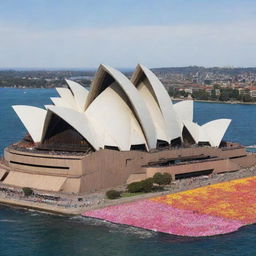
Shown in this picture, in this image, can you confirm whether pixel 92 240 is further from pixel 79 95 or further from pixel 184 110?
pixel 184 110

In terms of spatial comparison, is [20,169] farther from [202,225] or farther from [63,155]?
[202,225]

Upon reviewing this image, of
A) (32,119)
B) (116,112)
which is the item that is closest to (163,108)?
(116,112)

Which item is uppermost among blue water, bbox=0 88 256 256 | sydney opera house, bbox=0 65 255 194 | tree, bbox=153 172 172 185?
sydney opera house, bbox=0 65 255 194

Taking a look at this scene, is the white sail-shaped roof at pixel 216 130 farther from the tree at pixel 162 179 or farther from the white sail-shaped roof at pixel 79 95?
the white sail-shaped roof at pixel 79 95

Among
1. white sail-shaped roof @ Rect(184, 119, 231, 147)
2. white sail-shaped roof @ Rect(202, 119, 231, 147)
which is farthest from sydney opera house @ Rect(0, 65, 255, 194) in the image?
white sail-shaped roof @ Rect(202, 119, 231, 147)

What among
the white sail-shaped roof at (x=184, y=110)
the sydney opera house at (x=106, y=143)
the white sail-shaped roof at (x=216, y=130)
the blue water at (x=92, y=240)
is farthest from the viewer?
the white sail-shaped roof at (x=184, y=110)

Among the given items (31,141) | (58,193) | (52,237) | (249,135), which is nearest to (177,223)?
(52,237)

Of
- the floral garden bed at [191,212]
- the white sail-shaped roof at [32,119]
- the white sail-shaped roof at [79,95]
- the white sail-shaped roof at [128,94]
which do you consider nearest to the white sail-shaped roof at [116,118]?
the white sail-shaped roof at [128,94]

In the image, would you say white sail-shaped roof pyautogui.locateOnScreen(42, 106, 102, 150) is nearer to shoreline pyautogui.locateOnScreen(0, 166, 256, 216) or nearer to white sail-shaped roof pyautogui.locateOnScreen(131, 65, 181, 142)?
shoreline pyautogui.locateOnScreen(0, 166, 256, 216)
